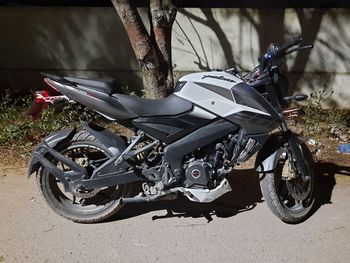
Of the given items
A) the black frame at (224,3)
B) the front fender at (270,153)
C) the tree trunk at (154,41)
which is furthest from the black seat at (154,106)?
the black frame at (224,3)

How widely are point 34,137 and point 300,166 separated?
10.1 ft

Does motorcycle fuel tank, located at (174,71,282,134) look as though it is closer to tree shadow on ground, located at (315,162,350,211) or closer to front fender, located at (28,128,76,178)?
front fender, located at (28,128,76,178)

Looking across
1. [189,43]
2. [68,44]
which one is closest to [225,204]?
[189,43]

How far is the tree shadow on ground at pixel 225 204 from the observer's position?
4324 mm

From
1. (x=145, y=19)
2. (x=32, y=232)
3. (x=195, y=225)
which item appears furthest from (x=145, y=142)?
(x=145, y=19)

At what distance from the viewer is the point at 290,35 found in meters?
6.59

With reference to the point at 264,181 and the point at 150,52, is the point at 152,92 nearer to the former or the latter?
the point at 150,52

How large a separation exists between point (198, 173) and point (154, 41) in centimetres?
199

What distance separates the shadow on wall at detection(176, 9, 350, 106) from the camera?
6.55 meters

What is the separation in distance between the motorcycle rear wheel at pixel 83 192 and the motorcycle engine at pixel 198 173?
566 millimetres

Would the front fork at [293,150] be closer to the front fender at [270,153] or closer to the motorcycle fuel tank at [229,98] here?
the front fender at [270,153]

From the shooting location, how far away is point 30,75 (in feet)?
23.2

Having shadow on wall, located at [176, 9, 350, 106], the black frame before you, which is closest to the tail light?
shadow on wall, located at [176, 9, 350, 106]

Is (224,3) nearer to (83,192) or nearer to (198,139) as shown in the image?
(198,139)
